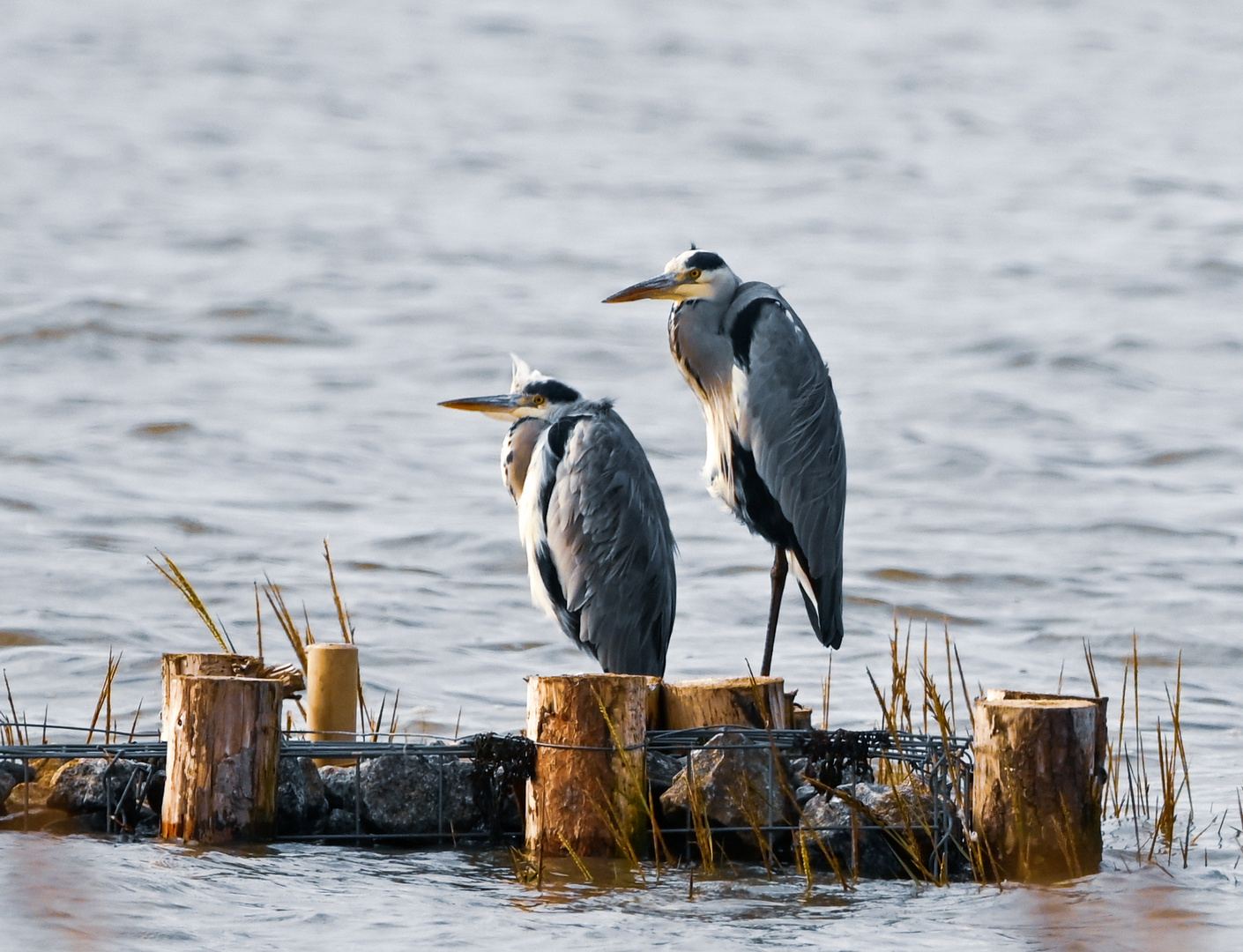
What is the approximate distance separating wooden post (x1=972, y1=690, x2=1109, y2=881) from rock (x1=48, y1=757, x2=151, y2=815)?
2.41 metres

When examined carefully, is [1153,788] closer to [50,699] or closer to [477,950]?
[477,950]

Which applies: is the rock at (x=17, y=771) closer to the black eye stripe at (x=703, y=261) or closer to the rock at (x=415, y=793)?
the rock at (x=415, y=793)

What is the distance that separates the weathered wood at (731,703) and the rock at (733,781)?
10 centimetres

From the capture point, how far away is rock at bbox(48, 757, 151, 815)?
499 cm

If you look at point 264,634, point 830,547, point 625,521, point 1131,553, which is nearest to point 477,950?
point 625,521

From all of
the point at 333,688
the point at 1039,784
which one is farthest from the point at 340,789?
the point at 1039,784

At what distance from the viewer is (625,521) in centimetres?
625

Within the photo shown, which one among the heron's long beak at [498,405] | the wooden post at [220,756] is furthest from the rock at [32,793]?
the heron's long beak at [498,405]

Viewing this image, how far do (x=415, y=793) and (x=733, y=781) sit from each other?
0.96m

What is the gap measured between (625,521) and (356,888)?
2.04 meters

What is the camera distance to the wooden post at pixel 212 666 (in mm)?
5070

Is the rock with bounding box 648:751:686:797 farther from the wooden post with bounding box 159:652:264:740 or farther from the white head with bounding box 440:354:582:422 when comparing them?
the white head with bounding box 440:354:582:422

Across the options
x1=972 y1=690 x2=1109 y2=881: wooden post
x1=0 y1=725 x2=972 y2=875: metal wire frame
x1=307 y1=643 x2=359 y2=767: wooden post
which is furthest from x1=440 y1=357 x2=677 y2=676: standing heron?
x1=972 y1=690 x2=1109 y2=881: wooden post

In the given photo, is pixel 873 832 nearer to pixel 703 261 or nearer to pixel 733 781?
pixel 733 781
